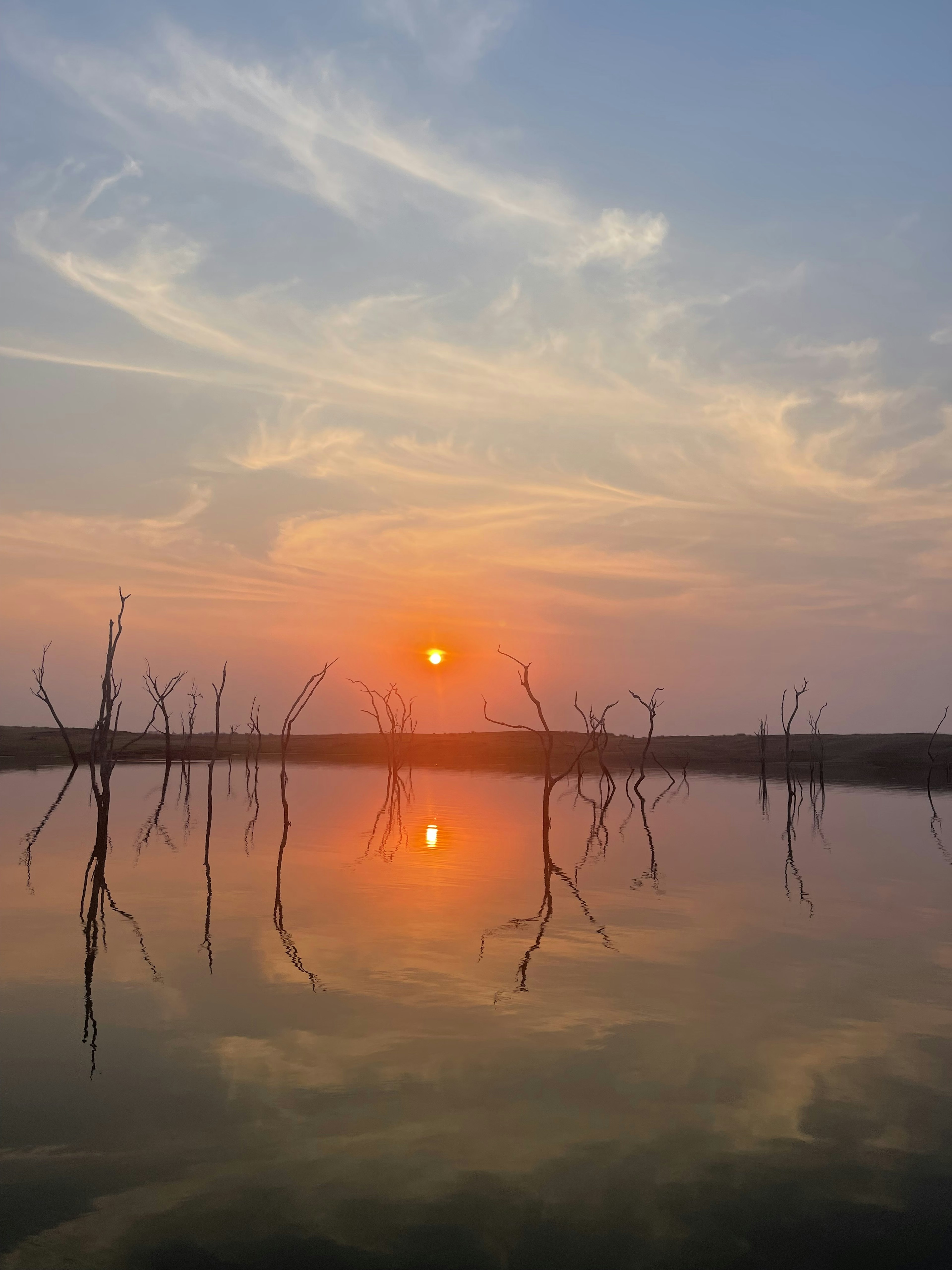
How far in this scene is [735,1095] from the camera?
7.52 m

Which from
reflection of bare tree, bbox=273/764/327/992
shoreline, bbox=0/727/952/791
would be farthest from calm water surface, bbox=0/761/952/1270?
shoreline, bbox=0/727/952/791

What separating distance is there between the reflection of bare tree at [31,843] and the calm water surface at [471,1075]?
42 cm

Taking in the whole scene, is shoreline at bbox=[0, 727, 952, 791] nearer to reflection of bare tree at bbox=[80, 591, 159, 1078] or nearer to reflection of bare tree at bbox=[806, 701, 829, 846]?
reflection of bare tree at bbox=[806, 701, 829, 846]

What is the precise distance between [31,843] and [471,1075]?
18.4m

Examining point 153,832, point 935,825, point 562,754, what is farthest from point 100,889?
point 562,754

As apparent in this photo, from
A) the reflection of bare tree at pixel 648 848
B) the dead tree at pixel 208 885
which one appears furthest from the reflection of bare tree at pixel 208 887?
the reflection of bare tree at pixel 648 848

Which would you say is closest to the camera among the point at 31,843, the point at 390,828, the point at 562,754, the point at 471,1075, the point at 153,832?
the point at 471,1075

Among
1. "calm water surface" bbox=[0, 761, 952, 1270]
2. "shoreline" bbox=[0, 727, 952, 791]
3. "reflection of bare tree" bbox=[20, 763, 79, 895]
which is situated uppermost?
"shoreline" bbox=[0, 727, 952, 791]

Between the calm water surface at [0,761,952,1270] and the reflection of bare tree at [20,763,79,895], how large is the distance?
1.37 ft

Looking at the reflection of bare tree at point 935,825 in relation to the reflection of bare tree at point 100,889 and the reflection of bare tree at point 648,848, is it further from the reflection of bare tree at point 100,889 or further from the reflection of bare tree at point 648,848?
the reflection of bare tree at point 100,889

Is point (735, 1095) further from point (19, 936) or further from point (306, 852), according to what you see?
point (306, 852)

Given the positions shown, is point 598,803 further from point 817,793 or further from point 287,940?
point 287,940

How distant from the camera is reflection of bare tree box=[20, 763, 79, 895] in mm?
17672

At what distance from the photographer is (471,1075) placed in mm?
7840
